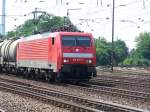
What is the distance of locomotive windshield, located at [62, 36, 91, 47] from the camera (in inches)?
1010

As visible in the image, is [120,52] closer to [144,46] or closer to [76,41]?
[144,46]

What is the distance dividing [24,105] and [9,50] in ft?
74.7

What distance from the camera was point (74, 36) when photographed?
2602 cm

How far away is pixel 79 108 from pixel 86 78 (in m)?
11.6

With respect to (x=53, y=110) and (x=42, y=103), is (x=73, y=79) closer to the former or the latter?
(x=42, y=103)

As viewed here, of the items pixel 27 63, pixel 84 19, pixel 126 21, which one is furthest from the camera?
pixel 126 21

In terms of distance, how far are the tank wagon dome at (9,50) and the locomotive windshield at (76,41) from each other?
10745 mm

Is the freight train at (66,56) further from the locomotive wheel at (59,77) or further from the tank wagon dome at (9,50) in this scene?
the tank wagon dome at (9,50)

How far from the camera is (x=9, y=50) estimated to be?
126ft

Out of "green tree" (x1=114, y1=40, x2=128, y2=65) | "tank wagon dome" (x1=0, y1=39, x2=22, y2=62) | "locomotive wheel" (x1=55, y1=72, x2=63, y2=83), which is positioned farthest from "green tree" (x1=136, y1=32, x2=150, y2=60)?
"locomotive wheel" (x1=55, y1=72, x2=63, y2=83)

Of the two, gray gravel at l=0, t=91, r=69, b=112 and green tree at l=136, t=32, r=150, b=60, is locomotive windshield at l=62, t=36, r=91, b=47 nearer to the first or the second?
gray gravel at l=0, t=91, r=69, b=112

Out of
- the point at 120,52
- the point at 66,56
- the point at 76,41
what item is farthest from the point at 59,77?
the point at 120,52

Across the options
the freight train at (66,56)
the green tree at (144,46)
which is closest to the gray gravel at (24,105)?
the freight train at (66,56)

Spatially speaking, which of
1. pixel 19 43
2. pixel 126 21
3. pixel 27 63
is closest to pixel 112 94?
pixel 27 63
